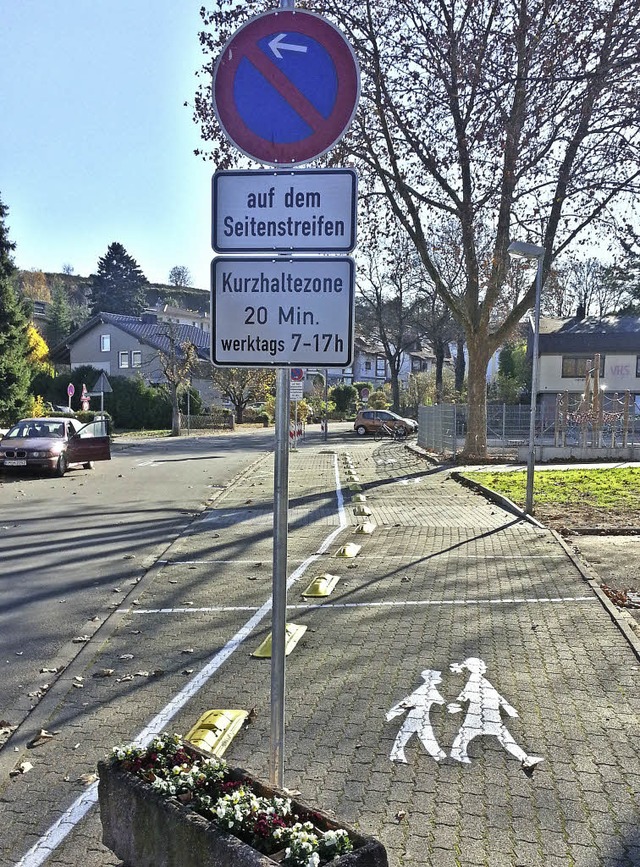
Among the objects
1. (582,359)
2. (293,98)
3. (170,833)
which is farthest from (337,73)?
(582,359)

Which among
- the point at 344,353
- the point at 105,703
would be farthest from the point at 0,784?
the point at 344,353

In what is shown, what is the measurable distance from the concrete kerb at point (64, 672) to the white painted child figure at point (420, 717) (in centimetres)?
207

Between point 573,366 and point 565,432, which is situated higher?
point 573,366

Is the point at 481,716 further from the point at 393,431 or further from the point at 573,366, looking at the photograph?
the point at 573,366

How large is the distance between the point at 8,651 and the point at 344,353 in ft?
14.6

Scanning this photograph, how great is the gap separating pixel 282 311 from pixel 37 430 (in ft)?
62.7

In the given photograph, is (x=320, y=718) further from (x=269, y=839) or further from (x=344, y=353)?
(x=344, y=353)

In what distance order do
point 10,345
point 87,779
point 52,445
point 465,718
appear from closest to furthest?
1. point 87,779
2. point 465,718
3. point 52,445
4. point 10,345

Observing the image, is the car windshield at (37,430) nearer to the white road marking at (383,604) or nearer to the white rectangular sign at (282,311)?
the white road marking at (383,604)

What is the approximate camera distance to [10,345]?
131ft

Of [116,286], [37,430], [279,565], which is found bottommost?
[37,430]

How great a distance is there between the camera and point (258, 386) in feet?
190

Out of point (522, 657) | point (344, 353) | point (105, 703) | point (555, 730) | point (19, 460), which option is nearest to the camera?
point (344, 353)

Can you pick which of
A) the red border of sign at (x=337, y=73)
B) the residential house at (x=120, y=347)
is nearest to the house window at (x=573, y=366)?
the residential house at (x=120, y=347)
